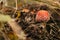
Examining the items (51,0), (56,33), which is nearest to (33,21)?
(56,33)

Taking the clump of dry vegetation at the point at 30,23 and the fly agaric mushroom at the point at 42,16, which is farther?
the fly agaric mushroom at the point at 42,16

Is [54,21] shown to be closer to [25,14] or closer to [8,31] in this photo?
[25,14]

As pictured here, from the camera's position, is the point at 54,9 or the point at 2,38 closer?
the point at 2,38

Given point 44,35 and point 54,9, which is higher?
point 54,9

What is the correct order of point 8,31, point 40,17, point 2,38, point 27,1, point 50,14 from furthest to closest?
point 27,1 → point 50,14 → point 40,17 → point 8,31 → point 2,38

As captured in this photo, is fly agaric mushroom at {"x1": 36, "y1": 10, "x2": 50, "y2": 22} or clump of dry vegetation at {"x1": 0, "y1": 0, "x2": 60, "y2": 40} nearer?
clump of dry vegetation at {"x1": 0, "y1": 0, "x2": 60, "y2": 40}

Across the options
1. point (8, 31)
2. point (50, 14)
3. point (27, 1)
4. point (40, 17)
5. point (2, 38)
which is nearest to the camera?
point (2, 38)
